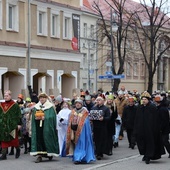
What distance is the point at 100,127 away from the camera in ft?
52.0

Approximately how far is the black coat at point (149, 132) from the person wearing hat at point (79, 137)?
127 cm

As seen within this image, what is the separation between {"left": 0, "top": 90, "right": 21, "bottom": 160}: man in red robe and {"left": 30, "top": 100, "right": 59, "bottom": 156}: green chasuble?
0.65 metres

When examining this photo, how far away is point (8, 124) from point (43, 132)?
1.08 meters

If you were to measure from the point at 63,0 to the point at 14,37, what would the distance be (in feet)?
22.6

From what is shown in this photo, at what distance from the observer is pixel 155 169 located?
13.8 meters

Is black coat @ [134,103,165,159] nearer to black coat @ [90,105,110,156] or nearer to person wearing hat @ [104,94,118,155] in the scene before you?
black coat @ [90,105,110,156]

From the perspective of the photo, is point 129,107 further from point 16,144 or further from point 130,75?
point 130,75

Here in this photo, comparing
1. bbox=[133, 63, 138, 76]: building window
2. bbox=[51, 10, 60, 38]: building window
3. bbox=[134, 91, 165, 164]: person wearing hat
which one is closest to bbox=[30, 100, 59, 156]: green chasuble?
bbox=[134, 91, 165, 164]: person wearing hat

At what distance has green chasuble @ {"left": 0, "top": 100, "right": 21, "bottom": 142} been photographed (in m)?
15.5

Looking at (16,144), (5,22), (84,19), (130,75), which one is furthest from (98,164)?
(130,75)

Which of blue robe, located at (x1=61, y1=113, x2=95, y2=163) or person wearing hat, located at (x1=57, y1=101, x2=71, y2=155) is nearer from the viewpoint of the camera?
blue robe, located at (x1=61, y1=113, x2=95, y2=163)

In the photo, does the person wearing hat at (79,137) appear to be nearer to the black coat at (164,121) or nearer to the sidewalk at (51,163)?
the sidewalk at (51,163)

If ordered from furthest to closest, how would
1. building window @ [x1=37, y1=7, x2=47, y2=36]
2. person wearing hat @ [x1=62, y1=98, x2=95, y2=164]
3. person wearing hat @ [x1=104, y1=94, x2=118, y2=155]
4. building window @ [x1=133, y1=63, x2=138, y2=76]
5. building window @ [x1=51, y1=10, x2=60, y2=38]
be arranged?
building window @ [x1=133, y1=63, x2=138, y2=76] → building window @ [x1=51, y1=10, x2=60, y2=38] → building window @ [x1=37, y1=7, x2=47, y2=36] → person wearing hat @ [x1=104, y1=94, x2=118, y2=155] → person wearing hat @ [x1=62, y1=98, x2=95, y2=164]

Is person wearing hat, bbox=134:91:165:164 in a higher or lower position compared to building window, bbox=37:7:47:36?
lower
